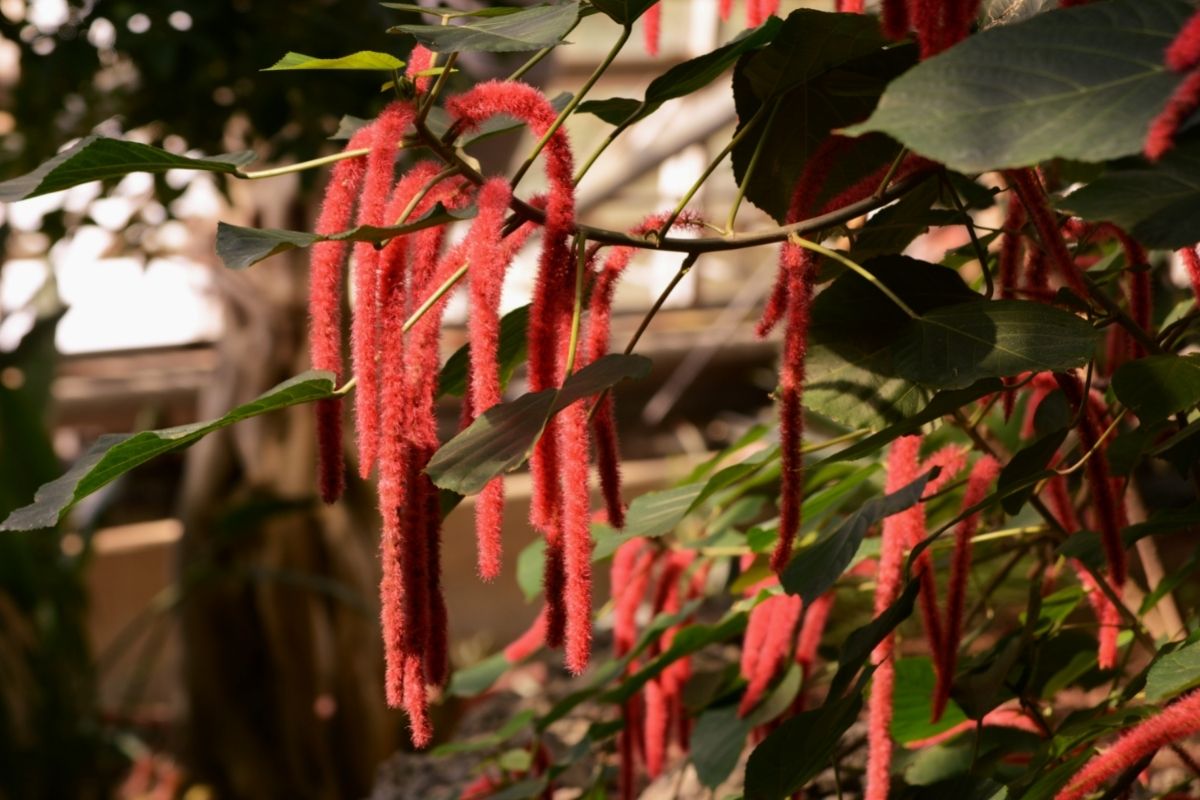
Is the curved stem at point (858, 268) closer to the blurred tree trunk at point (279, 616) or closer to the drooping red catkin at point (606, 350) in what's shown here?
the drooping red catkin at point (606, 350)

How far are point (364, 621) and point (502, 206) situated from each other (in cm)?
190

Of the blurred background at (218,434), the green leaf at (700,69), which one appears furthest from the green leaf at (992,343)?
the blurred background at (218,434)

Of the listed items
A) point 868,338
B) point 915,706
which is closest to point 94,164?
point 868,338

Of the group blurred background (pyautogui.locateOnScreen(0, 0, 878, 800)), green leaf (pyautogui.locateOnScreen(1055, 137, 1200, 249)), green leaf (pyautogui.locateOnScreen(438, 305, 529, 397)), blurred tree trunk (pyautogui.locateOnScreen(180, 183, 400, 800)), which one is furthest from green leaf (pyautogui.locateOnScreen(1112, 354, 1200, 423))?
blurred tree trunk (pyautogui.locateOnScreen(180, 183, 400, 800))

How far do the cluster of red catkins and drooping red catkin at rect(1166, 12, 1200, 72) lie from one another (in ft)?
0.60

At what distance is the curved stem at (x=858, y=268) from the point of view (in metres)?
0.47

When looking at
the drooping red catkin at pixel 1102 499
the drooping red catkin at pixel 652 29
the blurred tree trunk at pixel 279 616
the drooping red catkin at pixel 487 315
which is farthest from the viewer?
the blurred tree trunk at pixel 279 616

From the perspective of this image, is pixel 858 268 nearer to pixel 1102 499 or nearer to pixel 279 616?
pixel 1102 499

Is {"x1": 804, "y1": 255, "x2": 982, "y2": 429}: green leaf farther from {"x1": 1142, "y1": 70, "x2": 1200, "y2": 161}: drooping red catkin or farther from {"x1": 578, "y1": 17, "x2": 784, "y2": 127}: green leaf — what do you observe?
{"x1": 1142, "y1": 70, "x2": 1200, "y2": 161}: drooping red catkin

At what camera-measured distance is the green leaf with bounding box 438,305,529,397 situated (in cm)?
57

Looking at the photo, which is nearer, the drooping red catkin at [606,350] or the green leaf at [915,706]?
the drooping red catkin at [606,350]

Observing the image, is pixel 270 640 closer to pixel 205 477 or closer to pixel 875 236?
pixel 205 477

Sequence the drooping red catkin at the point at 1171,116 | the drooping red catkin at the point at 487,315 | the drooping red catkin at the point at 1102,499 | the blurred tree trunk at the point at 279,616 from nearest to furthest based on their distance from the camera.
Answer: the drooping red catkin at the point at 1171,116 → the drooping red catkin at the point at 487,315 → the drooping red catkin at the point at 1102,499 → the blurred tree trunk at the point at 279,616

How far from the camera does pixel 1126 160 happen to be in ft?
1.29
